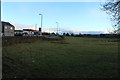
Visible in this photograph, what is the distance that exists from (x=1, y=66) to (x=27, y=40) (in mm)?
20187

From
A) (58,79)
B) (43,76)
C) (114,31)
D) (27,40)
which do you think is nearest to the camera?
(58,79)

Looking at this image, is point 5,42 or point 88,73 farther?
point 5,42

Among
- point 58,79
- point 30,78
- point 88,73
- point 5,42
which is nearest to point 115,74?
point 88,73

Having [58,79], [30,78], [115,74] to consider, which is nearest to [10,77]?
[30,78]

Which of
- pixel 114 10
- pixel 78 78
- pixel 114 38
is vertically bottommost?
pixel 78 78

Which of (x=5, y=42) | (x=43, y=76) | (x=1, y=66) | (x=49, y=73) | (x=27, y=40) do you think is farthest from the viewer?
(x=27, y=40)

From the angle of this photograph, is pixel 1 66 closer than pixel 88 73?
No

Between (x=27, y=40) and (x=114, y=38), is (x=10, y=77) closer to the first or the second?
(x=114, y=38)

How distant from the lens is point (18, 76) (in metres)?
6.60

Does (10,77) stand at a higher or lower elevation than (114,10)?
lower

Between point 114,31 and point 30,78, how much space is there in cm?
616

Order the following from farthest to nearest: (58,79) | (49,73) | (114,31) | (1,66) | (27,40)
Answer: (27,40), (114,31), (1,66), (49,73), (58,79)

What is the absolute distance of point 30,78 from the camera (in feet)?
20.9

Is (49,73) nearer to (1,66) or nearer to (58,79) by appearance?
(58,79)
